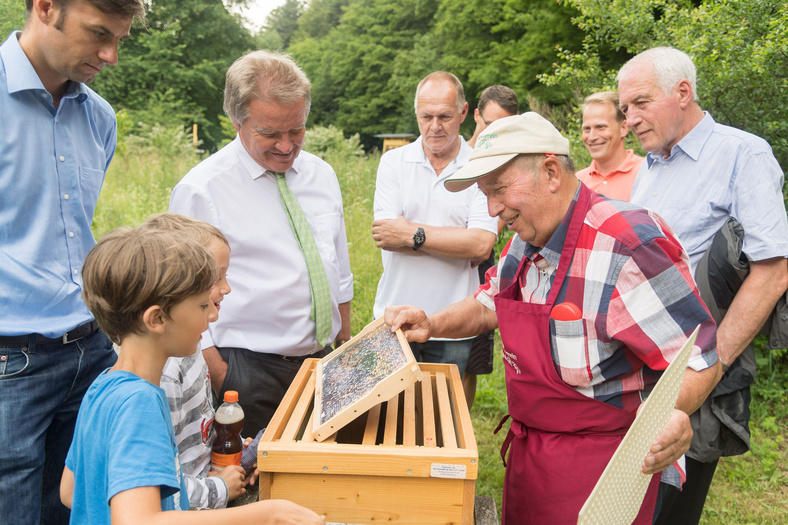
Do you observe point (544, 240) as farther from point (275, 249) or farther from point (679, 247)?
point (275, 249)

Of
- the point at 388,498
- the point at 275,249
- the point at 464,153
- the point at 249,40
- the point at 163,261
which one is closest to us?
the point at 163,261

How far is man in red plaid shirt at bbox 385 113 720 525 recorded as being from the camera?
1.90m

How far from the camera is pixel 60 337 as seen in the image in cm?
213

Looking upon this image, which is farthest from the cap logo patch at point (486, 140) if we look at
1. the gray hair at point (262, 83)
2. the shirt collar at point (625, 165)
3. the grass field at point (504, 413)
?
the grass field at point (504, 413)

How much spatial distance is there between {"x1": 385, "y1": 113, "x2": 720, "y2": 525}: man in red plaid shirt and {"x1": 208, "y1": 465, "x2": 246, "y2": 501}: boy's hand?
1.06m

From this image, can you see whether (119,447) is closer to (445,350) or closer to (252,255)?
(252,255)

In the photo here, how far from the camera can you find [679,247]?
1.98 metres

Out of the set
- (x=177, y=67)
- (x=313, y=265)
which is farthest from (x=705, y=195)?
(x=177, y=67)

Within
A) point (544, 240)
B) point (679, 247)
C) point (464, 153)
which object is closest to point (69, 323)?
point (544, 240)

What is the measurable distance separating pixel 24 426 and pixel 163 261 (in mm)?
998

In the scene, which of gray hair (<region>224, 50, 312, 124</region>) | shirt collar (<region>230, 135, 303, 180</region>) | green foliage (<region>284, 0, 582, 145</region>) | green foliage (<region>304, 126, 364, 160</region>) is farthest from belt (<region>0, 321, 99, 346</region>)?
green foliage (<region>304, 126, 364, 160</region>)

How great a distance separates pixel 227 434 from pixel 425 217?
198cm

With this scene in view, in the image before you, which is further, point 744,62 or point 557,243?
point 744,62

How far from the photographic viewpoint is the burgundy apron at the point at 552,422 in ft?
6.64
